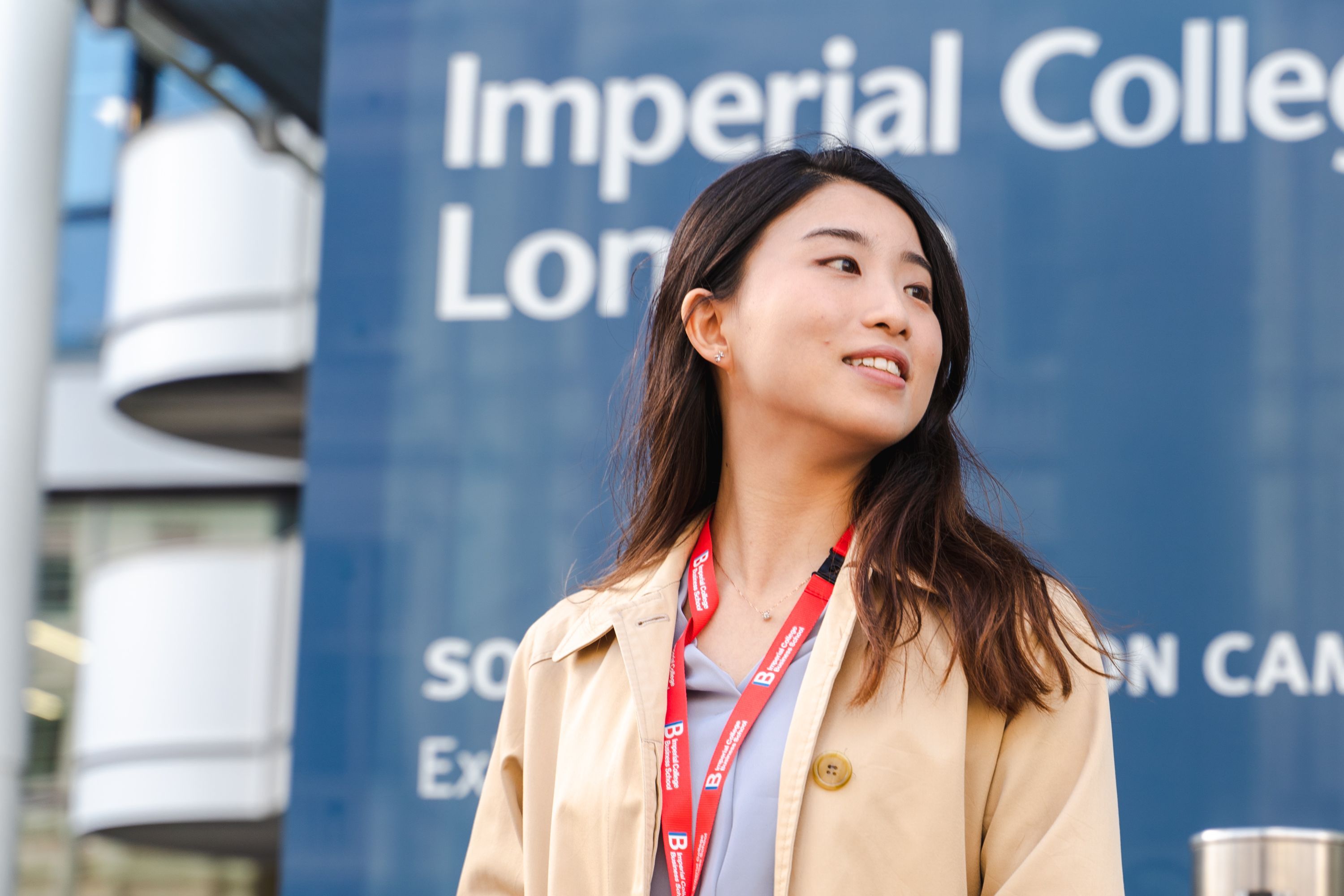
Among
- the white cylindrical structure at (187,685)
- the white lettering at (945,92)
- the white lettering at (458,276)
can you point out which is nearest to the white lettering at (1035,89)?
the white lettering at (945,92)

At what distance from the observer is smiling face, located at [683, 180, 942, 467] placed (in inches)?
70.5

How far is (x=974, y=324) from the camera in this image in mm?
3756

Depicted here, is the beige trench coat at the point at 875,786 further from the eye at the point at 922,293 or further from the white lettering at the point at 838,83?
the white lettering at the point at 838,83

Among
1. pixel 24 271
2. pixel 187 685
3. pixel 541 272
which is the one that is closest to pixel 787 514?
pixel 541 272

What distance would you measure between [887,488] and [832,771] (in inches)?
14.5

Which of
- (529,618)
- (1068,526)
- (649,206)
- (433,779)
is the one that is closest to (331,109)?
(649,206)

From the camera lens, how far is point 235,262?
6438 mm

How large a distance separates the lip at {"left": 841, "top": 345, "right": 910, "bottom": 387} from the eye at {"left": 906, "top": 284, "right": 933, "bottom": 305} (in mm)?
122

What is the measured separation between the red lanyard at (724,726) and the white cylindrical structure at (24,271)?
3309mm

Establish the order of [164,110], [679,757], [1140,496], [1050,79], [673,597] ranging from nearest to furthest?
[679,757] → [673,597] → [1140,496] → [1050,79] → [164,110]

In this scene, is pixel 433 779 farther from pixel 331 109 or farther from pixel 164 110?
pixel 164 110

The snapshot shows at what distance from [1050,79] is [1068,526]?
1.08 meters

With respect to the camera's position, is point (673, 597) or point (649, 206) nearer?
point (673, 597)

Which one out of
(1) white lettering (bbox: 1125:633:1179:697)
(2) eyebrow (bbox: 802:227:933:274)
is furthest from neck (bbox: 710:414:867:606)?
(1) white lettering (bbox: 1125:633:1179:697)
